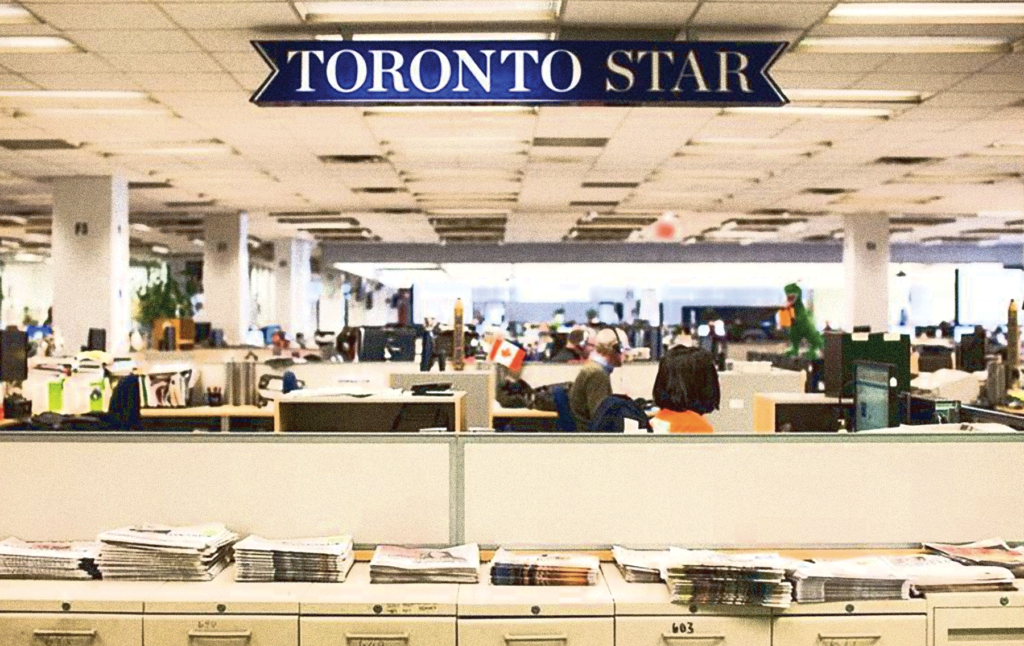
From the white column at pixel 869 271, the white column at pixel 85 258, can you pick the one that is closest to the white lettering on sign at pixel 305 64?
the white column at pixel 85 258

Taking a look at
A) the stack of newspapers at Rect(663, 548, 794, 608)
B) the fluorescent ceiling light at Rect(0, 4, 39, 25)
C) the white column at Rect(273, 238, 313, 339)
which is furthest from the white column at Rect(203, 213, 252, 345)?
the stack of newspapers at Rect(663, 548, 794, 608)

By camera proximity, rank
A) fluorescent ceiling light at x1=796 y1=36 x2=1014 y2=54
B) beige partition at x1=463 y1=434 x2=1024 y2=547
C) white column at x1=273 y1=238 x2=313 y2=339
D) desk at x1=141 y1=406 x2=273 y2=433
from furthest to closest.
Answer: white column at x1=273 y1=238 x2=313 y2=339 → desk at x1=141 y1=406 x2=273 y2=433 → fluorescent ceiling light at x1=796 y1=36 x2=1014 y2=54 → beige partition at x1=463 y1=434 x2=1024 y2=547

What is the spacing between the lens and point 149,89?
7730mm

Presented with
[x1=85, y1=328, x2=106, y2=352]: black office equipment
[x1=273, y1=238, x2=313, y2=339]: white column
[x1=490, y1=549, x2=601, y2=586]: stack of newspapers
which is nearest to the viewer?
[x1=490, y1=549, x2=601, y2=586]: stack of newspapers

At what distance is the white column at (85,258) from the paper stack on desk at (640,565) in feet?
35.3

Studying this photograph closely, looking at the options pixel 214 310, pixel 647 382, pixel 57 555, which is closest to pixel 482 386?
pixel 647 382

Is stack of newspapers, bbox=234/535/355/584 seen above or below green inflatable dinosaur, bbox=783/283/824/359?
below

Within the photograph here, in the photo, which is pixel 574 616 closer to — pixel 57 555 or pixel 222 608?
pixel 222 608

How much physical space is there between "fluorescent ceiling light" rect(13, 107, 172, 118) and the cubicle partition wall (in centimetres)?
592

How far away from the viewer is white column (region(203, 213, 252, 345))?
58.1 ft

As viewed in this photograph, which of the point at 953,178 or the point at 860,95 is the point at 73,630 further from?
the point at 953,178

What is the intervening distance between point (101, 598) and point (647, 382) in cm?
686

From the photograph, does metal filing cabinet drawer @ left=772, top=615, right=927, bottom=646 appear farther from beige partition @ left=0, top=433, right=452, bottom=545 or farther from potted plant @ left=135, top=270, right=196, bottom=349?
potted plant @ left=135, top=270, right=196, bottom=349

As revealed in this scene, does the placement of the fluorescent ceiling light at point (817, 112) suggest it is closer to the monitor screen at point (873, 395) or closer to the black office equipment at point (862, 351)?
the black office equipment at point (862, 351)
